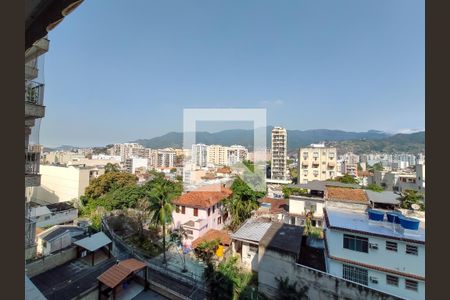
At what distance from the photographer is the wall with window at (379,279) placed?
15.0 feet

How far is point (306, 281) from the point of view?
16.2 feet

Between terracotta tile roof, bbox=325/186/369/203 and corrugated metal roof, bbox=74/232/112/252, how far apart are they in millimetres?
8567

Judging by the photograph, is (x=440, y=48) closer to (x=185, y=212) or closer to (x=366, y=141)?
(x=185, y=212)

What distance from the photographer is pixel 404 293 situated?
4641mm

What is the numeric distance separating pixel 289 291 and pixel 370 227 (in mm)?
2414

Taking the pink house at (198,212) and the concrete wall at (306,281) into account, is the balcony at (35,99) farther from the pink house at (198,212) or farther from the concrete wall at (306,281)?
the pink house at (198,212)

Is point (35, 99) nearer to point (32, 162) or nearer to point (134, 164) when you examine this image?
point (32, 162)

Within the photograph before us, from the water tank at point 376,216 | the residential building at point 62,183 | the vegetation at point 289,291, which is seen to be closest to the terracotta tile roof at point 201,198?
the vegetation at point 289,291

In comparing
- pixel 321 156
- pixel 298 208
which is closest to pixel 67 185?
pixel 298 208

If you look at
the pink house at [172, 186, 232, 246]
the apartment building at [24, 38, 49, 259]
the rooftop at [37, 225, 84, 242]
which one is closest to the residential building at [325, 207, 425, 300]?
the pink house at [172, 186, 232, 246]

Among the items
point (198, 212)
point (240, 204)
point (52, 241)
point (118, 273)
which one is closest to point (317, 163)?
point (240, 204)

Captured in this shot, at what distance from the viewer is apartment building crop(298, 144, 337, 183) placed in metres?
22.1

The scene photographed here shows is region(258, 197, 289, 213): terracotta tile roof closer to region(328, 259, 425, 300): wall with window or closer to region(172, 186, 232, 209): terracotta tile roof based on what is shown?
region(172, 186, 232, 209): terracotta tile roof

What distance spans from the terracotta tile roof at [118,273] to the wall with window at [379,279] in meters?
4.51
